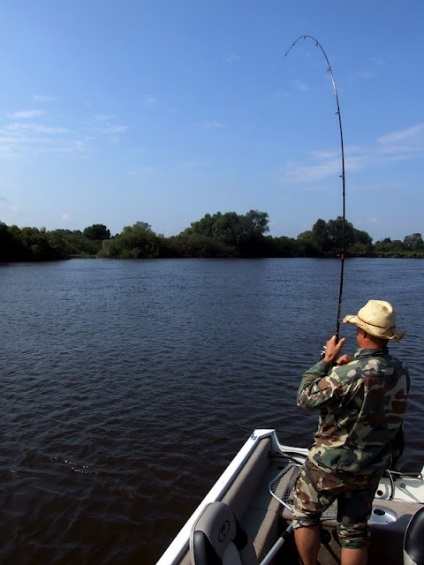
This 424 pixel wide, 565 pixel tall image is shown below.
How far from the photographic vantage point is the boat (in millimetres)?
3066

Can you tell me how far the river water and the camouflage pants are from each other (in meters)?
3.38

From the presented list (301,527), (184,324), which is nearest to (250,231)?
(184,324)

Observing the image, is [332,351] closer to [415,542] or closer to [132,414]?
[415,542]

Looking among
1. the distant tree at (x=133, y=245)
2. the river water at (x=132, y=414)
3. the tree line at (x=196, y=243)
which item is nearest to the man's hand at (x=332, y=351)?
the river water at (x=132, y=414)

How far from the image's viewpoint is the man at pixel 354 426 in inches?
130

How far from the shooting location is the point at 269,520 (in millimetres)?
4488

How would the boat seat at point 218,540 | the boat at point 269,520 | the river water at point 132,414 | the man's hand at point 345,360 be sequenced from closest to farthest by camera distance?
the boat seat at point 218,540, the boat at point 269,520, the man's hand at point 345,360, the river water at point 132,414

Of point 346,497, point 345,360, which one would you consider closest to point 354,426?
point 345,360

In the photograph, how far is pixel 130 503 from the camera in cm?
718

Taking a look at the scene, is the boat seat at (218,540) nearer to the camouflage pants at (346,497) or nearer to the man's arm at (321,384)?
the camouflage pants at (346,497)

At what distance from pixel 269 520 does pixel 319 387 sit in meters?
1.85

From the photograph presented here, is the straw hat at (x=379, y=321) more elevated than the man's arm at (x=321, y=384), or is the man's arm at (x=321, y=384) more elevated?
the straw hat at (x=379, y=321)

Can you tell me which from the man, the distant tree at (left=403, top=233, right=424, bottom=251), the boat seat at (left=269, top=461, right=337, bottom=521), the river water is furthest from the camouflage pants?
the distant tree at (left=403, top=233, right=424, bottom=251)

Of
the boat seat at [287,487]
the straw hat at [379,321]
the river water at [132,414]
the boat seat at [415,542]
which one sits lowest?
the river water at [132,414]
